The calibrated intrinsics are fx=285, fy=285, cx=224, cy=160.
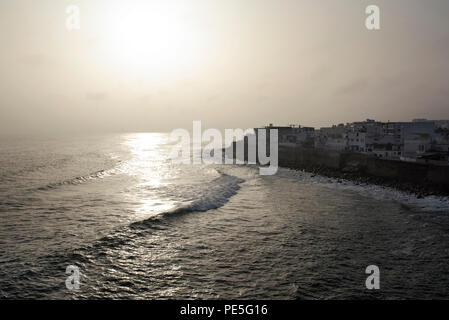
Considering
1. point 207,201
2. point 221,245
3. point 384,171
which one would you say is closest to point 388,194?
point 384,171

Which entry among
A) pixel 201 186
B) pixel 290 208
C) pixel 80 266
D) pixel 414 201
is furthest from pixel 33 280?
pixel 414 201

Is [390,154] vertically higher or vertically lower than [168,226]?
higher

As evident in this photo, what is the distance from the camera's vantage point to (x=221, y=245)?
14641mm

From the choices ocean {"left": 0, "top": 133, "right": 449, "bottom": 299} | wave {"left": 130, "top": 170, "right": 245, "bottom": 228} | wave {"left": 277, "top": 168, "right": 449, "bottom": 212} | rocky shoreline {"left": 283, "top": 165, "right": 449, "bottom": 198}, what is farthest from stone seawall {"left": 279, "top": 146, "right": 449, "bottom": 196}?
wave {"left": 130, "top": 170, "right": 245, "bottom": 228}

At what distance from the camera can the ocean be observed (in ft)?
33.8

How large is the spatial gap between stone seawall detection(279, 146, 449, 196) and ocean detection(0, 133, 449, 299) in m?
5.42

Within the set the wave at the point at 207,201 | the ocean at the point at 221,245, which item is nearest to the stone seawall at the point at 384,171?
the ocean at the point at 221,245

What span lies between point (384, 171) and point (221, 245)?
3149cm

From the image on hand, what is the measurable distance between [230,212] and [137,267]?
1056 centimetres

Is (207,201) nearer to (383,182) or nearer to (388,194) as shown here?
(388,194)

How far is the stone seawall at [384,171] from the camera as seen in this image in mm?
30156

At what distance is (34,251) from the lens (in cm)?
1345

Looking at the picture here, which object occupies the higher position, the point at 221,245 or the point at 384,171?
the point at 384,171
